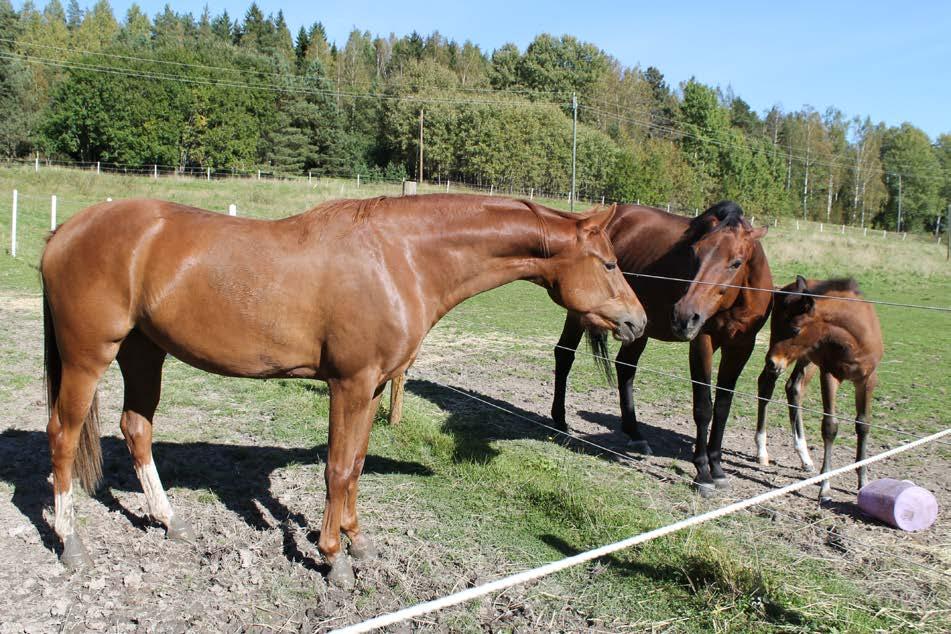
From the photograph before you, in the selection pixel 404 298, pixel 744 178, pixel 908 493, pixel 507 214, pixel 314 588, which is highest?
pixel 744 178

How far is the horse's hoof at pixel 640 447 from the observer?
6.03 m

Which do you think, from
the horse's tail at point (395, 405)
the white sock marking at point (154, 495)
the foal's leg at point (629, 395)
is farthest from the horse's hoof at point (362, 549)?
the foal's leg at point (629, 395)

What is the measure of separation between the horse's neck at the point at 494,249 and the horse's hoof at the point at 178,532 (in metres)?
2.04

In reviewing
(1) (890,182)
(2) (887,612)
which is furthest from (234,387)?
(1) (890,182)

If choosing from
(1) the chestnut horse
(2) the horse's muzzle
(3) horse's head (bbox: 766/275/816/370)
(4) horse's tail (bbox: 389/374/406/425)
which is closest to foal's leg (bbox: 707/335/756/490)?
(1) the chestnut horse

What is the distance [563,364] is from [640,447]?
1213 millimetres

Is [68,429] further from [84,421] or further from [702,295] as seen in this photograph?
[702,295]

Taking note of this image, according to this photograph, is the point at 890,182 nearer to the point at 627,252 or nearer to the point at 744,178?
the point at 744,178

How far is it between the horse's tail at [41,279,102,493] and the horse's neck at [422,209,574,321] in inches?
91.4

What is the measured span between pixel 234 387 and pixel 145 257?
158 inches

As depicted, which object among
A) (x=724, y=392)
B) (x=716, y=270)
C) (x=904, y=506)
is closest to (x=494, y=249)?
(x=716, y=270)

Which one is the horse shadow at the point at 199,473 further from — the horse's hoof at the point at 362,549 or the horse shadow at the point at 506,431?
the horse shadow at the point at 506,431

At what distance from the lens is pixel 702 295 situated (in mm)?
4848

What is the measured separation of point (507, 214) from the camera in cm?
372
